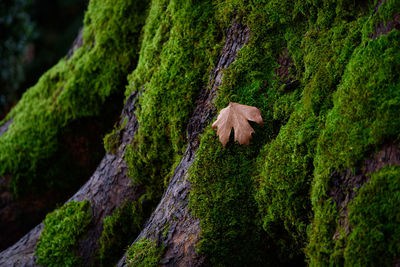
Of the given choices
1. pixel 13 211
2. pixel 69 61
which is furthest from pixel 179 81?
pixel 13 211

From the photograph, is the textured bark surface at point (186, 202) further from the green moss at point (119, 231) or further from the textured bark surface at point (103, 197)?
the textured bark surface at point (103, 197)

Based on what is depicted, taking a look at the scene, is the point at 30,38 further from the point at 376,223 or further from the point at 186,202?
the point at 376,223

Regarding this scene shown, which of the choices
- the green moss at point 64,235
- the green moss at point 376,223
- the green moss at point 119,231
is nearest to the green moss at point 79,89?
the green moss at point 64,235

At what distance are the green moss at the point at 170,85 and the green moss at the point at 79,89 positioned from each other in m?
0.69

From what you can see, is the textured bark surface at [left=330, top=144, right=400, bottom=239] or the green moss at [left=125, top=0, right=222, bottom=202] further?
the green moss at [left=125, top=0, right=222, bottom=202]

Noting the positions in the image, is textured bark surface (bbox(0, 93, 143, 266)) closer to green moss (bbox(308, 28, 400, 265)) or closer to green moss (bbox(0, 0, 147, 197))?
green moss (bbox(0, 0, 147, 197))

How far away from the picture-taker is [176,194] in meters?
2.03

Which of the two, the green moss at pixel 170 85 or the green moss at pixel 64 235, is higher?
the green moss at pixel 170 85

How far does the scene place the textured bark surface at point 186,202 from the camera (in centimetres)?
184

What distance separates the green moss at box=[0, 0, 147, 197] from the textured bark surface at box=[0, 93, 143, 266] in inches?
27.5

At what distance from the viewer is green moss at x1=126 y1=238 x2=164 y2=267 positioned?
188 cm

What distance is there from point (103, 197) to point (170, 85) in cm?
115

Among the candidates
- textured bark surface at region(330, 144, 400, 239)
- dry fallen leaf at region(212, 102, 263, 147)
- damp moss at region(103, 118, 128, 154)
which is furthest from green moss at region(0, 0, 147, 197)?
textured bark surface at region(330, 144, 400, 239)

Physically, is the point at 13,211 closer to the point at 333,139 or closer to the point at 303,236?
the point at 303,236
